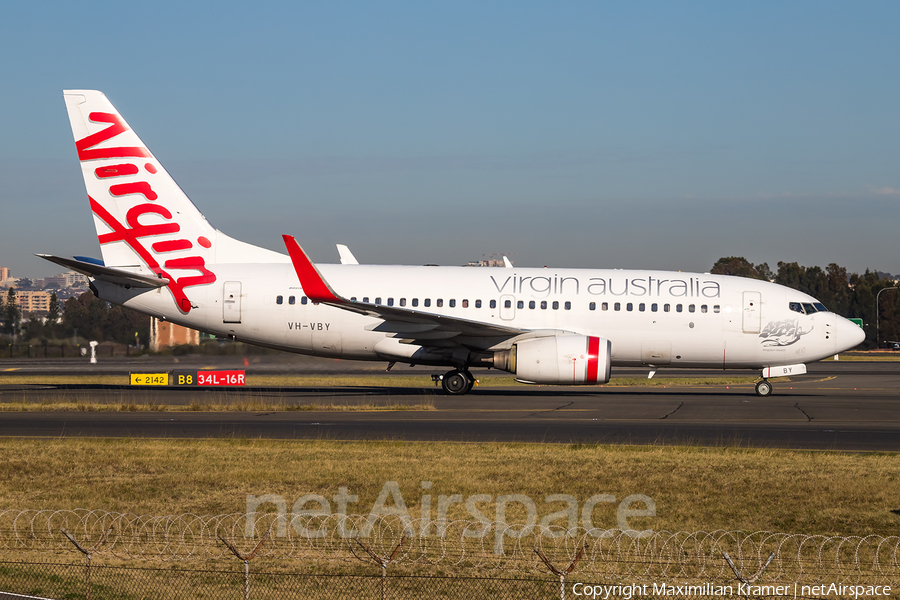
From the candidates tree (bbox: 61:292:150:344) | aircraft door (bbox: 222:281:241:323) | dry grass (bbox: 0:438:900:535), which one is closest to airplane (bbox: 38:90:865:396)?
aircraft door (bbox: 222:281:241:323)

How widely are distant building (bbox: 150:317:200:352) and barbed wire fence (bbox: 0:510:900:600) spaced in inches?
1576

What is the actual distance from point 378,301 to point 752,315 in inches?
532

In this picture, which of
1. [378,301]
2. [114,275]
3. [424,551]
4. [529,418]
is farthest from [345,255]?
[424,551]

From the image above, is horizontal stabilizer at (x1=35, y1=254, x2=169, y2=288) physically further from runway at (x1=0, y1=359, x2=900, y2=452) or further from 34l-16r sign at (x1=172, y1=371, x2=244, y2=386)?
34l-16r sign at (x1=172, y1=371, x2=244, y2=386)

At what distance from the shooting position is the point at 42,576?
30.3 feet

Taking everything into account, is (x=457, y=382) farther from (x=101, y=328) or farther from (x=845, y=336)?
(x=101, y=328)

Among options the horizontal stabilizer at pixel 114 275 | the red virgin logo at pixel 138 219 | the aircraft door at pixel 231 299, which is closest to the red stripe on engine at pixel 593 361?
the aircraft door at pixel 231 299

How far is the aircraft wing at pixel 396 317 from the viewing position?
89.4ft

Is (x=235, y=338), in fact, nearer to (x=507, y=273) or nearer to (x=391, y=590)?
(x=507, y=273)

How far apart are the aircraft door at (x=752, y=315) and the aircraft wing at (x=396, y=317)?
817cm

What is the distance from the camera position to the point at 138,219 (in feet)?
100

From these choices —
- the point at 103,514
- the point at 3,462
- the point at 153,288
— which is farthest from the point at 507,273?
the point at 103,514

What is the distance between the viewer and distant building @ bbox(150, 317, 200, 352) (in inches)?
2011

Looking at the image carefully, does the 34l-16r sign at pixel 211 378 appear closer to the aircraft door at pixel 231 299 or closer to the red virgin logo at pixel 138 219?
the aircraft door at pixel 231 299
